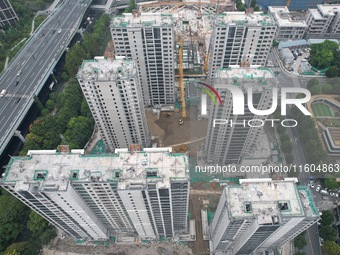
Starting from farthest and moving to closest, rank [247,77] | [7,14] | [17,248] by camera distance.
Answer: [7,14] < [17,248] < [247,77]

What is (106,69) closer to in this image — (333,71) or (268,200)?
(268,200)

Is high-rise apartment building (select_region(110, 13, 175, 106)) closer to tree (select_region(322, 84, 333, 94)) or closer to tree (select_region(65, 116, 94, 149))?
tree (select_region(65, 116, 94, 149))

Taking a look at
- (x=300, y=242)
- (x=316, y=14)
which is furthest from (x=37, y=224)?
(x=316, y=14)

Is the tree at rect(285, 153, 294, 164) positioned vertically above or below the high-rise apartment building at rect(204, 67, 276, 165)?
below

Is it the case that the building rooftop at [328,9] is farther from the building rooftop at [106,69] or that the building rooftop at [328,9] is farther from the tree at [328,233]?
the building rooftop at [106,69]

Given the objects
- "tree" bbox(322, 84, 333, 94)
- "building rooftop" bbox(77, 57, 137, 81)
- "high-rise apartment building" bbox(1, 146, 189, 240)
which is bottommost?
"high-rise apartment building" bbox(1, 146, 189, 240)

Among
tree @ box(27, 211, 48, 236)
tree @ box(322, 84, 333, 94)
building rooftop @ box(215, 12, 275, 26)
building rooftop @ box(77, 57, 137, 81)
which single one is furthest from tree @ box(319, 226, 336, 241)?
tree @ box(27, 211, 48, 236)
